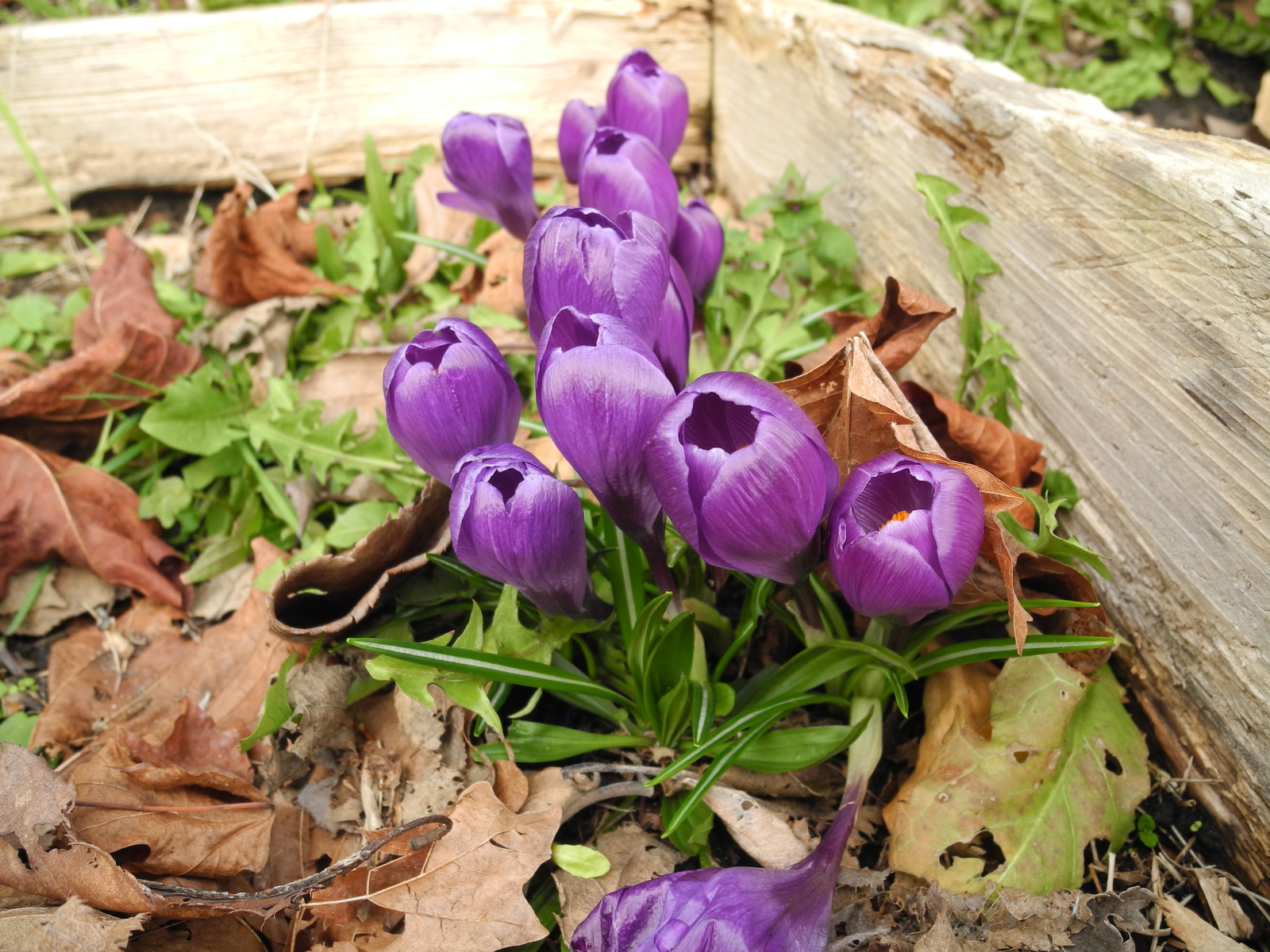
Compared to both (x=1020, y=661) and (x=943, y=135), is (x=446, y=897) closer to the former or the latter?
(x=1020, y=661)

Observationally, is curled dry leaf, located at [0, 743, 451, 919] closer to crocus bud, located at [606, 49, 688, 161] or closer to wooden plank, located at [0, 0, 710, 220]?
crocus bud, located at [606, 49, 688, 161]

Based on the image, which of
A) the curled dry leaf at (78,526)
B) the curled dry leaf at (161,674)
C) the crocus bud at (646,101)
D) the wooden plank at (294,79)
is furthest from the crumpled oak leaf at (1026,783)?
the wooden plank at (294,79)

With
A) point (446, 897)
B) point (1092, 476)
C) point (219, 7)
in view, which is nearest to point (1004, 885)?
point (1092, 476)

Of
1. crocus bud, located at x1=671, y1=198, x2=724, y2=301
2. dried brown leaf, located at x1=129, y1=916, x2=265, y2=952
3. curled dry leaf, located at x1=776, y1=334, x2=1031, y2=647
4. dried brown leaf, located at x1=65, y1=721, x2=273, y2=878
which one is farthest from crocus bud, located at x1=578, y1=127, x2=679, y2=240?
dried brown leaf, located at x1=129, y1=916, x2=265, y2=952

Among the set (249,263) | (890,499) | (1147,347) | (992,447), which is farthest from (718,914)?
(249,263)

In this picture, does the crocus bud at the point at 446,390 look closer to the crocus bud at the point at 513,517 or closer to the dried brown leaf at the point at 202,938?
the crocus bud at the point at 513,517

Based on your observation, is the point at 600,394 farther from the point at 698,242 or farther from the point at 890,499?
the point at 698,242
